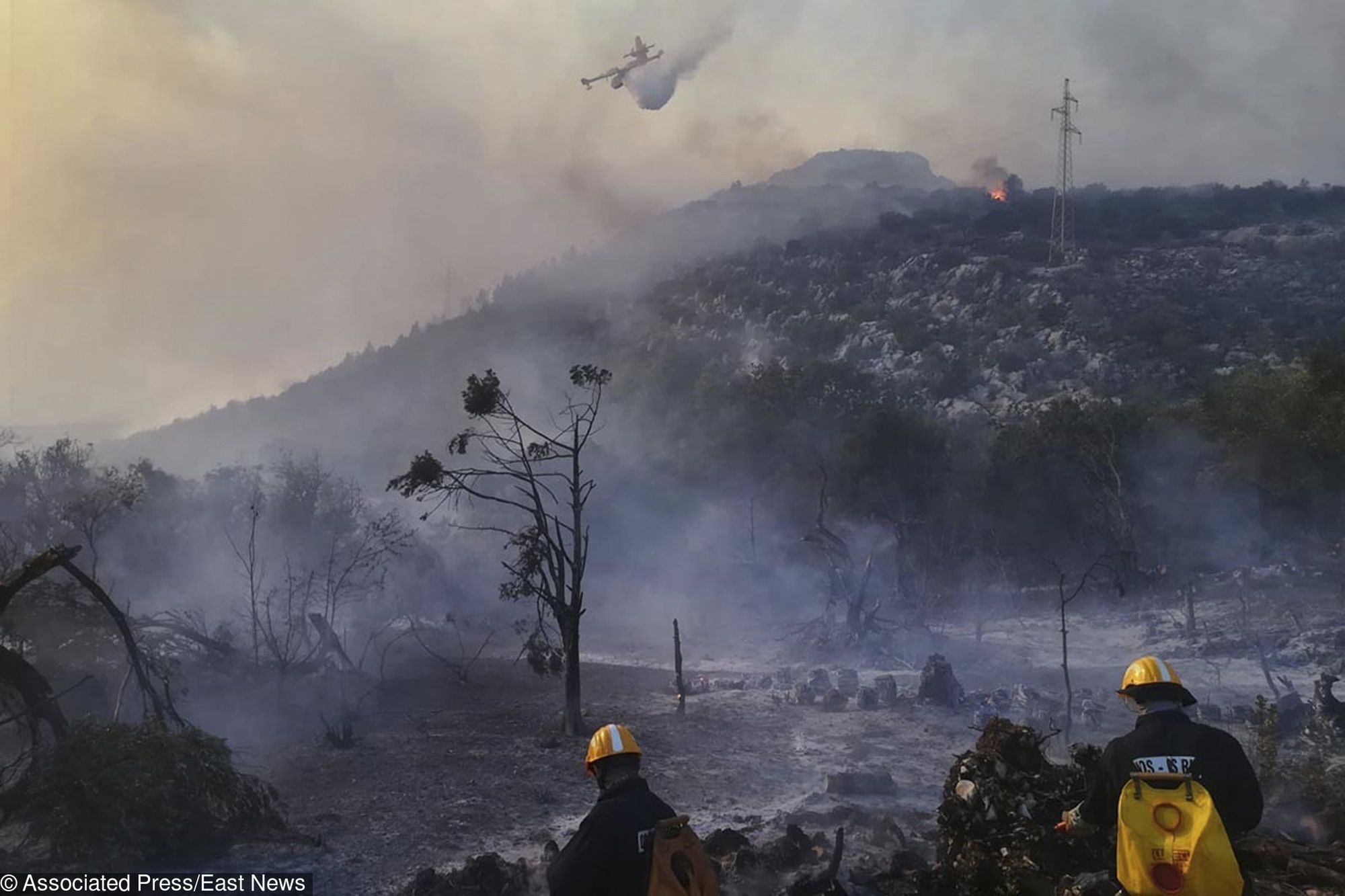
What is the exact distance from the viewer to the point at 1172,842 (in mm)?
4297

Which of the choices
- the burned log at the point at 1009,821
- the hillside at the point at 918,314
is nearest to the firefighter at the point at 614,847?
the burned log at the point at 1009,821

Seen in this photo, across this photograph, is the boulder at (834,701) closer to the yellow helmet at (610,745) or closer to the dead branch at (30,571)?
the dead branch at (30,571)

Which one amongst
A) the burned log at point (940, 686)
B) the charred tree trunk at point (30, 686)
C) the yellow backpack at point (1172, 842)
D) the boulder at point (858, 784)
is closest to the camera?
the yellow backpack at point (1172, 842)

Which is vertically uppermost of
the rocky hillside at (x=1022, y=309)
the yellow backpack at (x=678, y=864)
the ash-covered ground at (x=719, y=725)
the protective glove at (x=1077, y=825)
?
the rocky hillside at (x=1022, y=309)

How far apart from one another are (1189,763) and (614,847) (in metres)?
3.02

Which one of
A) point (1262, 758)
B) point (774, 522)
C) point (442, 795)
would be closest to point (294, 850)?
point (442, 795)

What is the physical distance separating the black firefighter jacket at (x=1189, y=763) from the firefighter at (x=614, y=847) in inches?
96.4

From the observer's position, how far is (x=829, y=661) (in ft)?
84.9

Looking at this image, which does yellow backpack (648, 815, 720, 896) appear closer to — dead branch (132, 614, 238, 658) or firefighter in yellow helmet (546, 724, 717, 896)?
firefighter in yellow helmet (546, 724, 717, 896)

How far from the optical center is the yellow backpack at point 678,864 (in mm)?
4211

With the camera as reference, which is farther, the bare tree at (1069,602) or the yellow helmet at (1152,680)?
the bare tree at (1069,602)

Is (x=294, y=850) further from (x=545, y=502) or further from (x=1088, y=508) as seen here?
(x=545, y=502)
